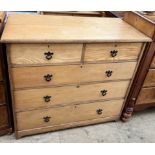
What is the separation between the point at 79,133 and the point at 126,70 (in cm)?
73

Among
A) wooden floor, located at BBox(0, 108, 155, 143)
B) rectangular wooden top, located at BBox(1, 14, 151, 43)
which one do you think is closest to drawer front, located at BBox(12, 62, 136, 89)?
rectangular wooden top, located at BBox(1, 14, 151, 43)

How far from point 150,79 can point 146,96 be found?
8.4 inches

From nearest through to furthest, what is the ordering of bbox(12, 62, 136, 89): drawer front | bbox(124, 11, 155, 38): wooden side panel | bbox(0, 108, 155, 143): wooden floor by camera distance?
bbox(12, 62, 136, 89): drawer front, bbox(124, 11, 155, 38): wooden side panel, bbox(0, 108, 155, 143): wooden floor

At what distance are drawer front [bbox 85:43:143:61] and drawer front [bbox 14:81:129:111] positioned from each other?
25 cm

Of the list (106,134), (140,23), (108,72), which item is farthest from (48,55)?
(106,134)

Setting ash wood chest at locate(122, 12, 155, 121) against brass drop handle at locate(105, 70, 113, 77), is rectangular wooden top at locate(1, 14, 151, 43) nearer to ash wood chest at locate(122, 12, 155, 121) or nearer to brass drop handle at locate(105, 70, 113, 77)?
ash wood chest at locate(122, 12, 155, 121)

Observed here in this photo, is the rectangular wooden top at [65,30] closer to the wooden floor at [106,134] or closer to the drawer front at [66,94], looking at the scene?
the drawer front at [66,94]

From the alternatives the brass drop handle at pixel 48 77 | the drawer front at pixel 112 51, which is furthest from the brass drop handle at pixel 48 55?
the drawer front at pixel 112 51

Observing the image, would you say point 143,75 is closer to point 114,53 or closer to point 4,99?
point 114,53

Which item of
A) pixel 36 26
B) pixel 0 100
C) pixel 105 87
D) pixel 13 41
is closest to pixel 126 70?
pixel 105 87

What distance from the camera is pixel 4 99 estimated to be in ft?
4.52

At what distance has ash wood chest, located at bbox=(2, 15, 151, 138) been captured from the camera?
1211 millimetres

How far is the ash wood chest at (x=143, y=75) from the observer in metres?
1.44

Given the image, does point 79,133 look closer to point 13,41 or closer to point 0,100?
point 0,100
